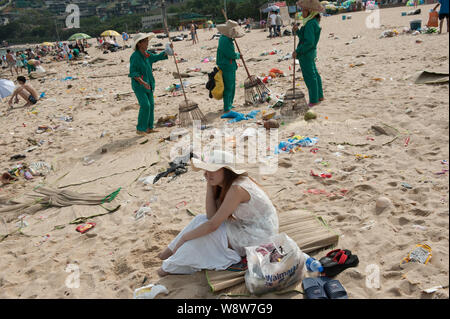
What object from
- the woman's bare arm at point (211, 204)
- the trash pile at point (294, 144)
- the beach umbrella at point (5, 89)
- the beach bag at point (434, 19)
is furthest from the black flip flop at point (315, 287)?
the beach bag at point (434, 19)

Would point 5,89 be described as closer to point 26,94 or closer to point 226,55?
point 26,94

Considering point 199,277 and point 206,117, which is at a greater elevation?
point 206,117

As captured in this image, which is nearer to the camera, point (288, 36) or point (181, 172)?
point (181, 172)

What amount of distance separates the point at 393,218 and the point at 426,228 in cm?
27

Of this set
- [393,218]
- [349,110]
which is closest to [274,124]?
[349,110]

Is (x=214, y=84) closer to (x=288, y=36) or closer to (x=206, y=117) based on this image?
(x=206, y=117)

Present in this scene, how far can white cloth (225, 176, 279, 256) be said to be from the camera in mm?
2348

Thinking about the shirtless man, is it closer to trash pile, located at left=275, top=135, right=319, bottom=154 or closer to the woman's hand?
trash pile, located at left=275, top=135, right=319, bottom=154

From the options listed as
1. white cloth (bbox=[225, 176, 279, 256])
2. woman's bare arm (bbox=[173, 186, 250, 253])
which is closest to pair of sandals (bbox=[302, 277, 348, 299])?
white cloth (bbox=[225, 176, 279, 256])

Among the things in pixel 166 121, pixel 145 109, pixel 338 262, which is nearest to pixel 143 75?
pixel 145 109

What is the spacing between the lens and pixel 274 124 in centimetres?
516

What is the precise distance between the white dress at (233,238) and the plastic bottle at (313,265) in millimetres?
320

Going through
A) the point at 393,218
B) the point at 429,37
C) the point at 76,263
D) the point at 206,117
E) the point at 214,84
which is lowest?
the point at 76,263
